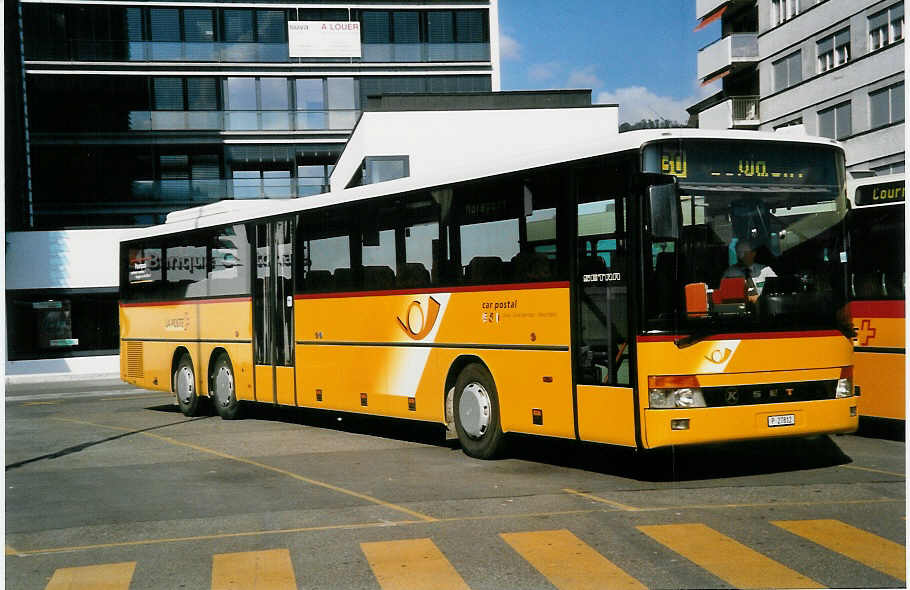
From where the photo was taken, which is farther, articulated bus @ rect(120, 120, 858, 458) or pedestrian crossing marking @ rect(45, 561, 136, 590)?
articulated bus @ rect(120, 120, 858, 458)

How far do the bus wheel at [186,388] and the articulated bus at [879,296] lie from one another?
1090 cm

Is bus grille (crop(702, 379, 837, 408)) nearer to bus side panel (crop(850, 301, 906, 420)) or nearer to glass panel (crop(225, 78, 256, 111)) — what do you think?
bus side panel (crop(850, 301, 906, 420))

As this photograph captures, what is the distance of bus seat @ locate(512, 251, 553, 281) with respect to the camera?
463 inches

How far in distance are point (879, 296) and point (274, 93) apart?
48728mm

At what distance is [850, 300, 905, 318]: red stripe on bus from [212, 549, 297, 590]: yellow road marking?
8.43 metres

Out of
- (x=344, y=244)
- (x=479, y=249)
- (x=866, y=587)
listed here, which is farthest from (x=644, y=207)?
(x=344, y=244)

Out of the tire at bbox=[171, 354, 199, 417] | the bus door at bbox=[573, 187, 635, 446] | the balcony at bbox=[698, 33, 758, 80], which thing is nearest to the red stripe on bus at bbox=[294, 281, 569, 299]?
the bus door at bbox=[573, 187, 635, 446]

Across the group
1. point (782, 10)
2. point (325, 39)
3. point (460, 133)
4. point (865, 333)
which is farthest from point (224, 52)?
point (865, 333)

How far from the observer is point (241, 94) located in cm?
5906

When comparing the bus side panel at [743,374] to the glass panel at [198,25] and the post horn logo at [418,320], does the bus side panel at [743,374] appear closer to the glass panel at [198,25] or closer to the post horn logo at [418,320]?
the post horn logo at [418,320]

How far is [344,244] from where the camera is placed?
15.6 metres

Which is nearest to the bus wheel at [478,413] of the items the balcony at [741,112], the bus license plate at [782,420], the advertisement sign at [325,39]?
the bus license plate at [782,420]

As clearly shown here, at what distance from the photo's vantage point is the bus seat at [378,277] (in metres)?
14.6

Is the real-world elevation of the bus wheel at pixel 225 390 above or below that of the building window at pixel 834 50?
below
